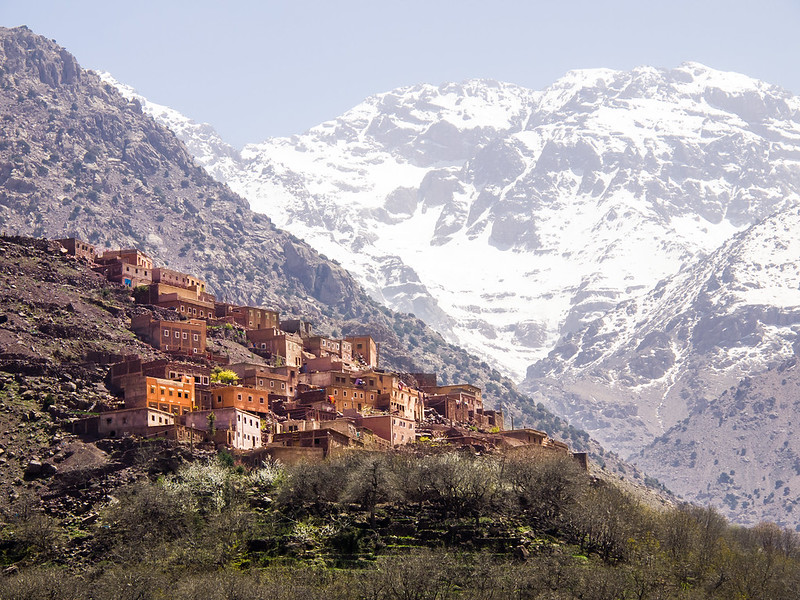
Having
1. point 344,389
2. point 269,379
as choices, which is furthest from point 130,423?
point 344,389

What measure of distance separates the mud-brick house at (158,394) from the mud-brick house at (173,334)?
18.2 m

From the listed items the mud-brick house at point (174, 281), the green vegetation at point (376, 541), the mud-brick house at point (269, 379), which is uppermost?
the mud-brick house at point (174, 281)

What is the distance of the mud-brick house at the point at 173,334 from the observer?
549 feet

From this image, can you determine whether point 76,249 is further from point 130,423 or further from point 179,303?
point 130,423

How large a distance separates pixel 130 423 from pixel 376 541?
1144 inches

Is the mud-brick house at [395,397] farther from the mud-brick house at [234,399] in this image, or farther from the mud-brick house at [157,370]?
the mud-brick house at [157,370]

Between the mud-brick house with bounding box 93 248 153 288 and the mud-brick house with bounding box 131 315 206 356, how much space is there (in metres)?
13.2

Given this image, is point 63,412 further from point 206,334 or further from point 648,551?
point 648,551

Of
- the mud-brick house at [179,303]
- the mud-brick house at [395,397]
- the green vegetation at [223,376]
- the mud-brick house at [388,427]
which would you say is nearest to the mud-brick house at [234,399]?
the green vegetation at [223,376]

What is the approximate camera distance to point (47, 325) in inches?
6196

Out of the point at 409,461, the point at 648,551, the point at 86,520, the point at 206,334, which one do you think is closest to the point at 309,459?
the point at 409,461

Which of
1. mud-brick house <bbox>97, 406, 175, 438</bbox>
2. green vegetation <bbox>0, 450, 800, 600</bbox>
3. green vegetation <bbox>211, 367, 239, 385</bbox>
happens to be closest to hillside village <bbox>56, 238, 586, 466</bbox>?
mud-brick house <bbox>97, 406, 175, 438</bbox>

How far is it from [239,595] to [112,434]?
128 feet

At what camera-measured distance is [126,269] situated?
18412 cm
